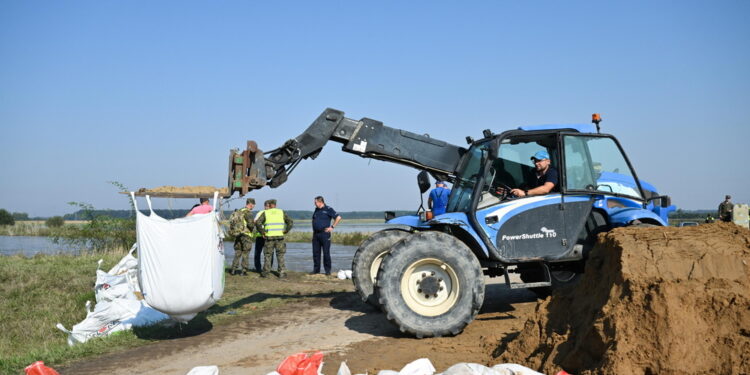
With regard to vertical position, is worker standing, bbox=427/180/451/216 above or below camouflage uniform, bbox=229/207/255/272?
above

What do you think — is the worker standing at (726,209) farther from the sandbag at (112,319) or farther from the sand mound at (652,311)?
the sandbag at (112,319)

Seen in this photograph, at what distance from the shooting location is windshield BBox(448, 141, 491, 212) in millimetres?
8102

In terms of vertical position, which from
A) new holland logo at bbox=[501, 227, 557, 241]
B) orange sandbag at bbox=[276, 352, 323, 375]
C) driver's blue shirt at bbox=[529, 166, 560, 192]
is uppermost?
driver's blue shirt at bbox=[529, 166, 560, 192]

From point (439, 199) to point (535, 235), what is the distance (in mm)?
4323

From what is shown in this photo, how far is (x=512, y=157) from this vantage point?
8438 mm

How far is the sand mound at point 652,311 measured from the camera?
4.50 meters

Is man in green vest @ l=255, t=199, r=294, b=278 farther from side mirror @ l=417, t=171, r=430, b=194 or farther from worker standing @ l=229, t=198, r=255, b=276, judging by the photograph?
side mirror @ l=417, t=171, r=430, b=194

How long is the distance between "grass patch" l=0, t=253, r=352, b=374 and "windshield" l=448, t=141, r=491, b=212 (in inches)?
145

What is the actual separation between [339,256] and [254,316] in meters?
13.1

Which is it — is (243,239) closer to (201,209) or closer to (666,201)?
(201,209)

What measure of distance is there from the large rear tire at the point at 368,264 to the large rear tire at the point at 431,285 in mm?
1835

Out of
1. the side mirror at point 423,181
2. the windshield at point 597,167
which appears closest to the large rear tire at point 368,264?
the side mirror at point 423,181

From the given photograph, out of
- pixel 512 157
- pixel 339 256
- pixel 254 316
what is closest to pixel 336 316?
pixel 254 316

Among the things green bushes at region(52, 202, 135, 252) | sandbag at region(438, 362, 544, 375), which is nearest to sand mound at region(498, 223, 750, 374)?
sandbag at region(438, 362, 544, 375)
